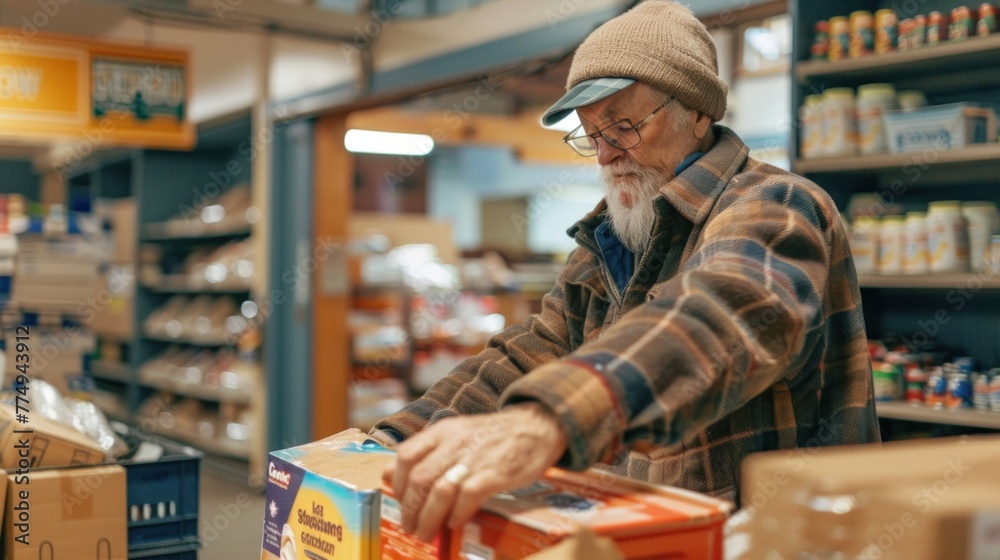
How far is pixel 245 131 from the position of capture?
25.1 ft

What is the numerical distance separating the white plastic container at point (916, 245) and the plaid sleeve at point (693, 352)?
197 centimetres

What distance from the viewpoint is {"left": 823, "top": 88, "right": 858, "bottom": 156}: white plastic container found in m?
3.30

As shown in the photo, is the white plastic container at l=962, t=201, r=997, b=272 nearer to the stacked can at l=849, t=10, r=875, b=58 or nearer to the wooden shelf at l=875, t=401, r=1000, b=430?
the wooden shelf at l=875, t=401, r=1000, b=430

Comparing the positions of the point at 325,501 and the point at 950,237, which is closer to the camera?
the point at 325,501

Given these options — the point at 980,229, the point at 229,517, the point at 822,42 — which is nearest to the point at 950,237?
the point at 980,229

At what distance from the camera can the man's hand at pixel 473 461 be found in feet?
3.59

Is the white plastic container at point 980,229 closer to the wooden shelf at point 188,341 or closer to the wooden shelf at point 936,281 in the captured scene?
the wooden shelf at point 936,281

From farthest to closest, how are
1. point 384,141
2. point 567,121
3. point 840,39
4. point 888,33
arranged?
point 384,141, point 840,39, point 888,33, point 567,121

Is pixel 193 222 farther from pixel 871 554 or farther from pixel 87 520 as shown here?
pixel 871 554

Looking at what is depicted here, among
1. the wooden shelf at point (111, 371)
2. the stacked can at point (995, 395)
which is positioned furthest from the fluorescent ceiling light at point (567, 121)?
the wooden shelf at point (111, 371)

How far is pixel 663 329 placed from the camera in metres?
1.17

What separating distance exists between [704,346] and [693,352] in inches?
0.8

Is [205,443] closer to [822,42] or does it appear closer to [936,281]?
[822,42]

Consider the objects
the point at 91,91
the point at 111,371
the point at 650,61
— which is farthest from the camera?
the point at 111,371
